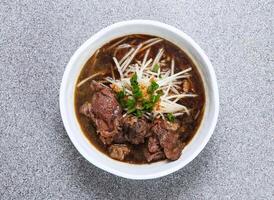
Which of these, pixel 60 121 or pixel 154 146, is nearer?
pixel 154 146

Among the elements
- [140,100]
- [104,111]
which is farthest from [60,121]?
[140,100]

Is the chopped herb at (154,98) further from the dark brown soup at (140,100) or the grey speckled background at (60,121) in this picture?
the grey speckled background at (60,121)

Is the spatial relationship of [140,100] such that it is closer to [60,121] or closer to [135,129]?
[135,129]

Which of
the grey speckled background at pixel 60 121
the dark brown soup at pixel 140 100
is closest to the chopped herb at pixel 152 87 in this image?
the dark brown soup at pixel 140 100

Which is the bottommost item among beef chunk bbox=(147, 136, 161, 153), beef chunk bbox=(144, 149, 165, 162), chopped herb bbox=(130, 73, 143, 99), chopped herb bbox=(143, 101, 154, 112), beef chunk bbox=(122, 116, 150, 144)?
beef chunk bbox=(144, 149, 165, 162)

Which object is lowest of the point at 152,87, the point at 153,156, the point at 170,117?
the point at 153,156

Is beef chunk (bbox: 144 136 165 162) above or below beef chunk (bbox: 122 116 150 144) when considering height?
below

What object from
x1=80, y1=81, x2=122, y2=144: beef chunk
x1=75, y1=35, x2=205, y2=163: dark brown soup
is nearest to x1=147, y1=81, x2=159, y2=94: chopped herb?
x1=75, y1=35, x2=205, y2=163: dark brown soup

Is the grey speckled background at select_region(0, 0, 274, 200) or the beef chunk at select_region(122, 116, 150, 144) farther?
the grey speckled background at select_region(0, 0, 274, 200)

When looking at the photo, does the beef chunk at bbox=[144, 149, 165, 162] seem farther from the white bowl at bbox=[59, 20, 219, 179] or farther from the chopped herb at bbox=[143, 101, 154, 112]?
the chopped herb at bbox=[143, 101, 154, 112]
